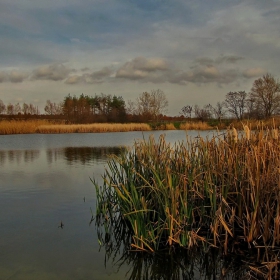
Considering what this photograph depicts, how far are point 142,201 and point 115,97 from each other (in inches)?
1763

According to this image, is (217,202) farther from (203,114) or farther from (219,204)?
(203,114)

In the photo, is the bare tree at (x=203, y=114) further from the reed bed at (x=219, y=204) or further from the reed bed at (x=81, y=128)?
the reed bed at (x=219, y=204)

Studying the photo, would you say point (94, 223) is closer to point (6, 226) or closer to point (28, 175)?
point (6, 226)

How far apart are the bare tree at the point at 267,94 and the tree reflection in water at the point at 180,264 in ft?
93.3

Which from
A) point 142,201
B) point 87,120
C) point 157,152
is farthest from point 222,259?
point 87,120

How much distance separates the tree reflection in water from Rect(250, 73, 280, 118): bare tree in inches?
1120

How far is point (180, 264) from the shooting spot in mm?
3154

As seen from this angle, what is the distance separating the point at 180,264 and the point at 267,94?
3060 cm

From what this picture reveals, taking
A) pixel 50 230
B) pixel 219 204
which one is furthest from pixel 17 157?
pixel 219 204

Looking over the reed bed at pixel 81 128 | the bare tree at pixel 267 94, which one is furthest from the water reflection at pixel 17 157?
the bare tree at pixel 267 94

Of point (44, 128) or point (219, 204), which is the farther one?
point (44, 128)

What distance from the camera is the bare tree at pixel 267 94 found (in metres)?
29.9

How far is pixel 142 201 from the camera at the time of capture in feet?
11.0

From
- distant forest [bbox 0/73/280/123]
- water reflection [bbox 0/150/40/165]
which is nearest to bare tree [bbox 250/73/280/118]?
distant forest [bbox 0/73/280/123]
